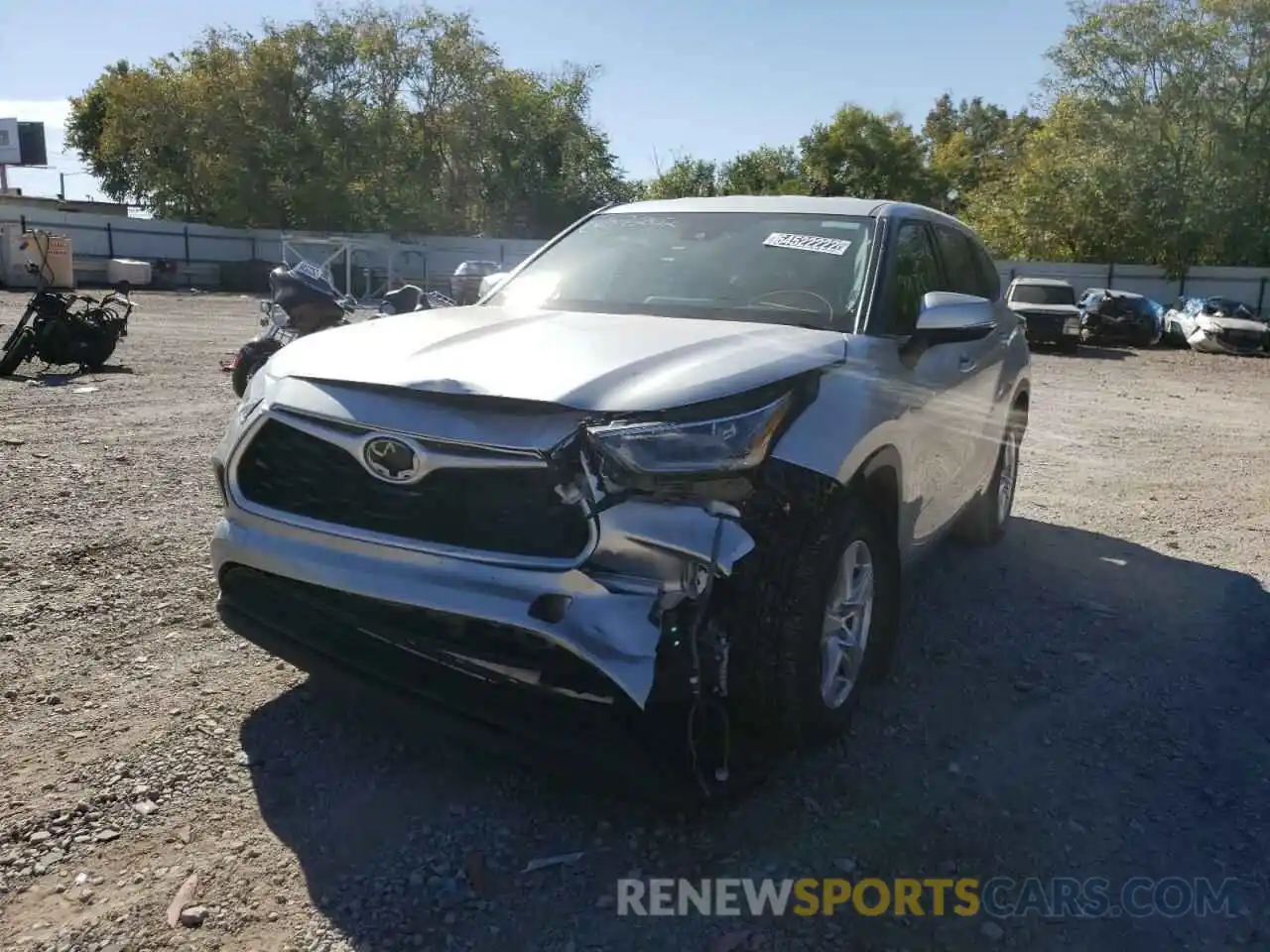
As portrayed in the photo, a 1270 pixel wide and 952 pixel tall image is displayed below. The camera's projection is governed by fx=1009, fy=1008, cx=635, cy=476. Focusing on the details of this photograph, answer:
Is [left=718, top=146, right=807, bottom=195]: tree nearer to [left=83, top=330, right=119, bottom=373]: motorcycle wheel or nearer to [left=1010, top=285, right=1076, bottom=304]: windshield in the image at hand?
[left=1010, top=285, right=1076, bottom=304]: windshield

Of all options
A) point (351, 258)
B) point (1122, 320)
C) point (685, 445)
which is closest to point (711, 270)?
point (685, 445)

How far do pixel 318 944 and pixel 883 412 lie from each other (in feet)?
7.21

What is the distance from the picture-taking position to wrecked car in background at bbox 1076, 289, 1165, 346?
977 inches

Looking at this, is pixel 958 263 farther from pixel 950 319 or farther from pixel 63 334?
pixel 63 334

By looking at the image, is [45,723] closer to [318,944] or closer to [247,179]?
[318,944]

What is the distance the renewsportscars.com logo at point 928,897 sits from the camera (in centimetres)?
249

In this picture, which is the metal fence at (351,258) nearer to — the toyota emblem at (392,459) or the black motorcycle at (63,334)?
the black motorcycle at (63,334)

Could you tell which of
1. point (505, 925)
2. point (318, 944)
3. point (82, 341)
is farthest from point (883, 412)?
point (82, 341)

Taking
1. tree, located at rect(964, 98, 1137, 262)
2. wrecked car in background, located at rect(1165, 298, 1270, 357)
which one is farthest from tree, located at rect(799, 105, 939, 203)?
wrecked car in background, located at rect(1165, 298, 1270, 357)

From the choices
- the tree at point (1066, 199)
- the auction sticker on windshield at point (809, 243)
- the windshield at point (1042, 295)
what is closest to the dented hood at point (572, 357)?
the auction sticker on windshield at point (809, 243)

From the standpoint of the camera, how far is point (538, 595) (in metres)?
2.48

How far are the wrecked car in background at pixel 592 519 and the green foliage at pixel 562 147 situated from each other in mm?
35207

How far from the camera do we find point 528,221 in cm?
4556

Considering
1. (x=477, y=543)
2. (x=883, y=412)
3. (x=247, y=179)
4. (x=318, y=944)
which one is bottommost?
(x=318, y=944)
